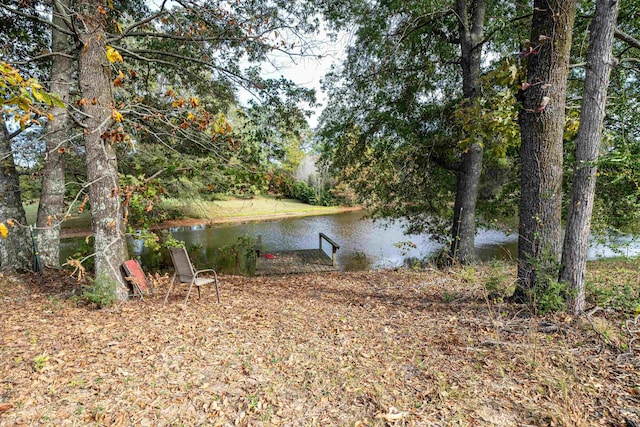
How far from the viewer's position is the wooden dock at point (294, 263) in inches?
309

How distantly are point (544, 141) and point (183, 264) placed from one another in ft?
14.7

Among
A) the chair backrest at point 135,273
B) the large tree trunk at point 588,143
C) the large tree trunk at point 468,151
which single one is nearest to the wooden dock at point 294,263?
the large tree trunk at point 468,151

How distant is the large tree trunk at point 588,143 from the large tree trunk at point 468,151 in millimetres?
2881

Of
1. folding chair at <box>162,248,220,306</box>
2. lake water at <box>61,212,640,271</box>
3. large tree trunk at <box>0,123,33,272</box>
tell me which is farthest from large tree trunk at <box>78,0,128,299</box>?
lake water at <box>61,212,640,271</box>

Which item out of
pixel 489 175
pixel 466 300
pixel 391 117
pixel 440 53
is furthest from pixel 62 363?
pixel 489 175

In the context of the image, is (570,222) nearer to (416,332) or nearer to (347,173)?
(416,332)

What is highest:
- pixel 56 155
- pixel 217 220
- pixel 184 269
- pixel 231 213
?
pixel 56 155

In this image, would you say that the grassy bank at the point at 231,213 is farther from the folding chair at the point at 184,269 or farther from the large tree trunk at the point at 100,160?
the folding chair at the point at 184,269

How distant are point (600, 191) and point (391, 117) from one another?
4.73 meters

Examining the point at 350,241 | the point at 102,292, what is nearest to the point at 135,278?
the point at 102,292

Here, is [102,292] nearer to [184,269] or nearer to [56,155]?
[184,269]

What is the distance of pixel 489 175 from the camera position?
9.90m

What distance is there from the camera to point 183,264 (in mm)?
3982

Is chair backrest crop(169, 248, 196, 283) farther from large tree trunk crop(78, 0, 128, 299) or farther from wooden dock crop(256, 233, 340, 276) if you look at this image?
wooden dock crop(256, 233, 340, 276)
